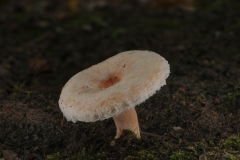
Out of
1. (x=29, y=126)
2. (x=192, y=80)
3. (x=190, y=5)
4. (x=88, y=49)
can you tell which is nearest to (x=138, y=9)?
(x=190, y=5)

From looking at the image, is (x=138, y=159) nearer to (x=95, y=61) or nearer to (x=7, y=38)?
(x=95, y=61)

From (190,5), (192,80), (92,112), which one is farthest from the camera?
(190,5)

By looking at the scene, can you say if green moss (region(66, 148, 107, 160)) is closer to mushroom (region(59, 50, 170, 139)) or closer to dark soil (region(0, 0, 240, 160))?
dark soil (region(0, 0, 240, 160))

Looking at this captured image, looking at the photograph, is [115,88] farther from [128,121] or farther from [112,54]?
[112,54]

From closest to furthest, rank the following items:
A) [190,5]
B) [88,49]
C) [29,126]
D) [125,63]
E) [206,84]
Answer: [125,63] → [29,126] → [206,84] → [88,49] → [190,5]

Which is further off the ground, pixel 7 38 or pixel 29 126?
pixel 29 126

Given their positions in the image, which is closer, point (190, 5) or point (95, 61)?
point (95, 61)

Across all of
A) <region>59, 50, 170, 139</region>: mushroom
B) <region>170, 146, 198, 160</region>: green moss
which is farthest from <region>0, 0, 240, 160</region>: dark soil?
<region>59, 50, 170, 139</region>: mushroom
